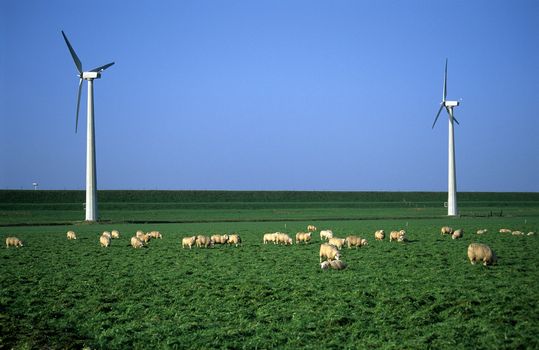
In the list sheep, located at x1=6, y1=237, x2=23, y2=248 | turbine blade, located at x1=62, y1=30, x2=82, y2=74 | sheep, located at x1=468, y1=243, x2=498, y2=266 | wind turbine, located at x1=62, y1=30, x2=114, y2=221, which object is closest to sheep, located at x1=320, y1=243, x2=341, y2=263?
sheep, located at x1=468, y1=243, x2=498, y2=266

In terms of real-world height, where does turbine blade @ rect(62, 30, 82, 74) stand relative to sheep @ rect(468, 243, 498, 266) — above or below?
above

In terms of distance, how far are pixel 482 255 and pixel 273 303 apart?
34.0 feet

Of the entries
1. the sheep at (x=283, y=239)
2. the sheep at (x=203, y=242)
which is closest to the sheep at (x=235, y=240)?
the sheep at (x=203, y=242)

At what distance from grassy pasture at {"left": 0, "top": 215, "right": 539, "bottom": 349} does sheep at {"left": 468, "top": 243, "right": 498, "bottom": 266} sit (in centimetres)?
39

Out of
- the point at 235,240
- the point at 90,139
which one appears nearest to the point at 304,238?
the point at 235,240

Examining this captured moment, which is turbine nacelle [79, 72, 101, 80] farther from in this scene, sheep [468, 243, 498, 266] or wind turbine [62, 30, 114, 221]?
sheep [468, 243, 498, 266]

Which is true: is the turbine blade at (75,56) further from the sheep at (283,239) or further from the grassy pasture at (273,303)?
the grassy pasture at (273,303)

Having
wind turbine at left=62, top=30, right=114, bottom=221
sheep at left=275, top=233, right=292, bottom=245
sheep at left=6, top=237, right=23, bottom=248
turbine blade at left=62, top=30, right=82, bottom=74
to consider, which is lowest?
sheep at left=6, top=237, right=23, bottom=248

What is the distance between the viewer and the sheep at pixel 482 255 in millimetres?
A: 24547

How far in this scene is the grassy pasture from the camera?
14820mm

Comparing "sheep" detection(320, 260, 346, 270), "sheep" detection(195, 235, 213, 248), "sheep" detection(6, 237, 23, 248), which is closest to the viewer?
"sheep" detection(320, 260, 346, 270)

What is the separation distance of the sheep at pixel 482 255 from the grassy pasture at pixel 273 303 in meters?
0.39

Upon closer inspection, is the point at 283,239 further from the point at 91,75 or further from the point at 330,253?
the point at 91,75

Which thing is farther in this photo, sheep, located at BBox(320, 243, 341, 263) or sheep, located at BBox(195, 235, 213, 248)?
sheep, located at BBox(195, 235, 213, 248)
